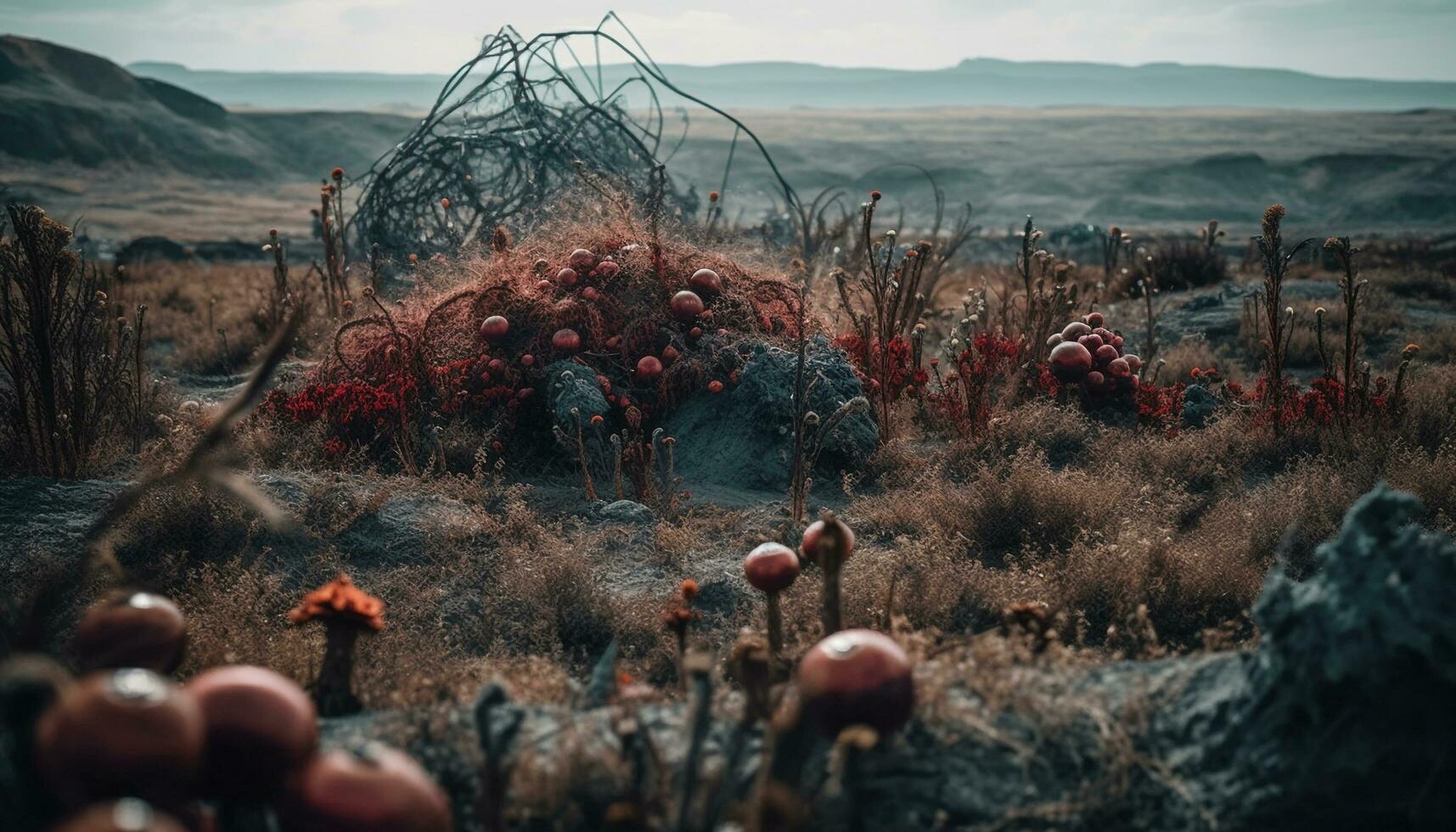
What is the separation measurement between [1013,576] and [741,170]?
54.8 metres

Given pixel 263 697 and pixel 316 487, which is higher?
pixel 263 697

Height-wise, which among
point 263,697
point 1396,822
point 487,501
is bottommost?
point 487,501

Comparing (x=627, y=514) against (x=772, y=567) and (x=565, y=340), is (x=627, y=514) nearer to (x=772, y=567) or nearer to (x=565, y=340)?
(x=565, y=340)

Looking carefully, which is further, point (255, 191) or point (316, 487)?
point (255, 191)

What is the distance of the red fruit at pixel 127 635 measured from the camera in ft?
6.88

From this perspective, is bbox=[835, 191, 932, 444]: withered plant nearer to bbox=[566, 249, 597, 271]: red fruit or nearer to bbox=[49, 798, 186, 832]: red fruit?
bbox=[566, 249, 597, 271]: red fruit

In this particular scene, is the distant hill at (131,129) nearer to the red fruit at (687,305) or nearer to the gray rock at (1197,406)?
the red fruit at (687,305)

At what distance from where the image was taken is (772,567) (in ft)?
9.61

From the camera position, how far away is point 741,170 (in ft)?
186

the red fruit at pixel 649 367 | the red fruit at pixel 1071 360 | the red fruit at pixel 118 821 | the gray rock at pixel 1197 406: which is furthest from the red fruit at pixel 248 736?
the gray rock at pixel 1197 406

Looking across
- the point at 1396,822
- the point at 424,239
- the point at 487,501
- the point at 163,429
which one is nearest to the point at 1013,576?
the point at 1396,822

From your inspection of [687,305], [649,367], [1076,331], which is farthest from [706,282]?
[1076,331]

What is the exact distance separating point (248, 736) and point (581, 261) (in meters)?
5.05

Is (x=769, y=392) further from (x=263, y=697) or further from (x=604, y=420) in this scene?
(x=263, y=697)
